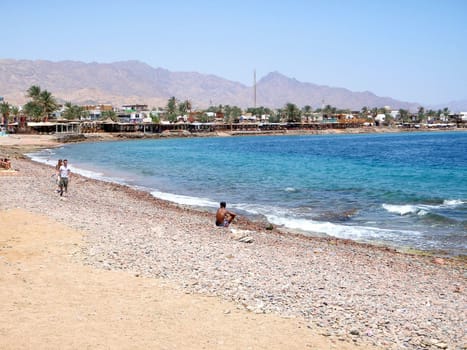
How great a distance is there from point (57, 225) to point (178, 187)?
57.6 feet

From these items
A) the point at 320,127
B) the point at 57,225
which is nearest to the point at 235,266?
the point at 57,225

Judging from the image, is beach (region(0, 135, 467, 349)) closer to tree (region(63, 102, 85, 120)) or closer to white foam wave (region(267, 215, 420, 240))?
white foam wave (region(267, 215, 420, 240))

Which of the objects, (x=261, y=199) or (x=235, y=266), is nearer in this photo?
(x=235, y=266)

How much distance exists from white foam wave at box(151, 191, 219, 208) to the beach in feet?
26.7

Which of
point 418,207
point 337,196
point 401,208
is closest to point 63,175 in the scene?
point 337,196

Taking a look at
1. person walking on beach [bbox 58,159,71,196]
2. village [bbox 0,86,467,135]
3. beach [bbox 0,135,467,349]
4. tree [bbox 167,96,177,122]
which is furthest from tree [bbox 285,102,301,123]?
beach [bbox 0,135,467,349]

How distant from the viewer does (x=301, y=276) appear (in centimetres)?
1096

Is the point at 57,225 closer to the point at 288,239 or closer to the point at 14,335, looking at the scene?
the point at 288,239

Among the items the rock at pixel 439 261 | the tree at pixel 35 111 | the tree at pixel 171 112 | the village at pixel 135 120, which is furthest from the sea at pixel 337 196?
the tree at pixel 171 112

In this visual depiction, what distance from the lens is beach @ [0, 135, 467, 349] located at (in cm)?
778

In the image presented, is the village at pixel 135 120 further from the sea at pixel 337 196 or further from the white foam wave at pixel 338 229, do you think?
the white foam wave at pixel 338 229

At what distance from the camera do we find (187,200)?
85.3ft

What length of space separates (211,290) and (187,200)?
16.3 metres

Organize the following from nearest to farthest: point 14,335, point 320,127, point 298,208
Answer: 1. point 14,335
2. point 298,208
3. point 320,127
